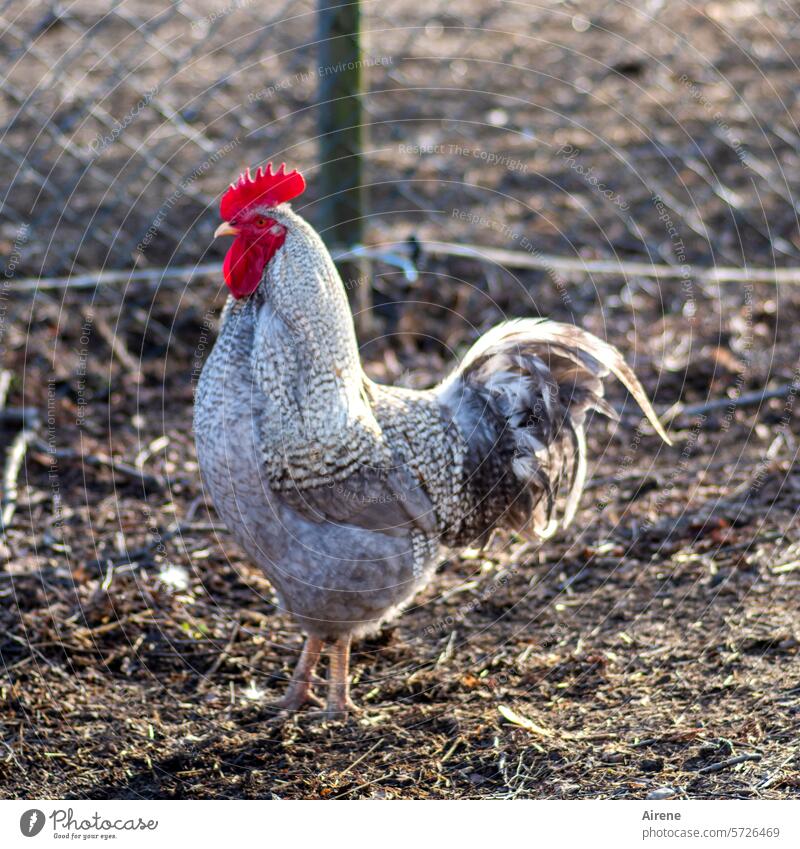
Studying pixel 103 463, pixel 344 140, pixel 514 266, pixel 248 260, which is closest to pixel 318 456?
pixel 248 260

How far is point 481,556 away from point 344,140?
228 centimetres

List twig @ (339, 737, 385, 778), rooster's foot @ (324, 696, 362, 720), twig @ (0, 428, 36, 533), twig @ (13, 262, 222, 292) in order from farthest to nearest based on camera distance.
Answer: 1. twig @ (13, 262, 222, 292)
2. twig @ (0, 428, 36, 533)
3. rooster's foot @ (324, 696, 362, 720)
4. twig @ (339, 737, 385, 778)

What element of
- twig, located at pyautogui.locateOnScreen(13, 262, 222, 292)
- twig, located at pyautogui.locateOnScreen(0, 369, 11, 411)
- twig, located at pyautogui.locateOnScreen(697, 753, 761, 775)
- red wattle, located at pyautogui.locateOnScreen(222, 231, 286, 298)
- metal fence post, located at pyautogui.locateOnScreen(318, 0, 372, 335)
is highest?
metal fence post, located at pyautogui.locateOnScreen(318, 0, 372, 335)

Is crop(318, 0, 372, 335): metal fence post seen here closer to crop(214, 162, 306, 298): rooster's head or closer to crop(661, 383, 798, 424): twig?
crop(661, 383, 798, 424): twig

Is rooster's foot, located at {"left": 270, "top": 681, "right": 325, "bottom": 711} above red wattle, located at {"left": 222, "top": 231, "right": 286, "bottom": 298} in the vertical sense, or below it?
below

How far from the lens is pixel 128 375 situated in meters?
4.87

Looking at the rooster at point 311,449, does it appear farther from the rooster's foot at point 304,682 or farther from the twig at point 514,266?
the twig at point 514,266

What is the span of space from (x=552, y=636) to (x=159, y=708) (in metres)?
1.29

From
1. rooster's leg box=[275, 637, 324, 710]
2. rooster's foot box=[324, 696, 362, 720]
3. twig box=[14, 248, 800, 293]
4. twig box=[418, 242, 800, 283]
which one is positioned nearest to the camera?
rooster's foot box=[324, 696, 362, 720]

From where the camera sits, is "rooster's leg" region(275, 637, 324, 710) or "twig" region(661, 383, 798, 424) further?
"twig" region(661, 383, 798, 424)

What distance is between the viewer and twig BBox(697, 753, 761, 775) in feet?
8.36

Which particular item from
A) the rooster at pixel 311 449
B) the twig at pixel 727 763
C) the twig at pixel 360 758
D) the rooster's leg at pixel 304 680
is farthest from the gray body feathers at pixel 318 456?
the twig at pixel 727 763

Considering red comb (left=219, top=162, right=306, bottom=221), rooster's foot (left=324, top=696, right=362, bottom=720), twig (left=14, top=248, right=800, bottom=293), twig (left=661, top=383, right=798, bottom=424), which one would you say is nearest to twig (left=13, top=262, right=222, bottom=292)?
twig (left=14, top=248, right=800, bottom=293)

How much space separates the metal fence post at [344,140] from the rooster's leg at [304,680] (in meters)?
2.11
